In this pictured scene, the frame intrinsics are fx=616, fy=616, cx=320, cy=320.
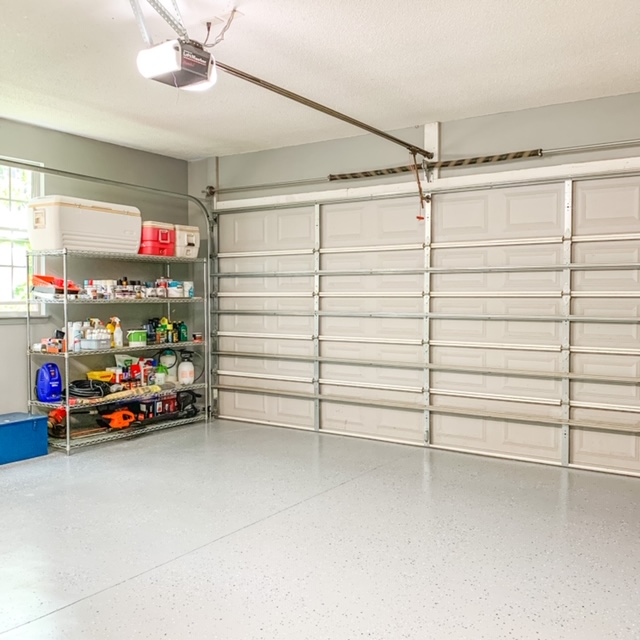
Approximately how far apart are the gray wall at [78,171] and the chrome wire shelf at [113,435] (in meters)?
0.59

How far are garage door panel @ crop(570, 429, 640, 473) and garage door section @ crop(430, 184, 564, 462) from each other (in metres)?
0.16

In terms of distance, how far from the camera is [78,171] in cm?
620

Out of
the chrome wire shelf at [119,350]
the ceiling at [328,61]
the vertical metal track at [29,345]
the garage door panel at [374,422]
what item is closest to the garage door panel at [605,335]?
the garage door panel at [374,422]

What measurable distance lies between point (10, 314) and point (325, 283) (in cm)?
300

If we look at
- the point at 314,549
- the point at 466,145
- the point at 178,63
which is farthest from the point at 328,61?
the point at 314,549

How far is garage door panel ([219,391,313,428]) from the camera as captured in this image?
21.4ft

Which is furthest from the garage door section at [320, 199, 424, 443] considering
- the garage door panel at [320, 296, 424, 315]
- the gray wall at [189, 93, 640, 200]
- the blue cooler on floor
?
the blue cooler on floor

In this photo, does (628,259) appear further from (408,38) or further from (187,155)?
(187,155)

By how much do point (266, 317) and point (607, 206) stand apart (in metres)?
3.55

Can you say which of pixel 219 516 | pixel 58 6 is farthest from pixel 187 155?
pixel 219 516

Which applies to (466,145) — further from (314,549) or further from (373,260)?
(314,549)

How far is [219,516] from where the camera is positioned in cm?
388

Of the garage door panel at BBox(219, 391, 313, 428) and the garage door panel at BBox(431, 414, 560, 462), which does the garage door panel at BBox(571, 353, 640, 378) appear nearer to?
the garage door panel at BBox(431, 414, 560, 462)

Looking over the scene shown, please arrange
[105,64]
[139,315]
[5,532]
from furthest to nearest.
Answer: [139,315]
[105,64]
[5,532]
